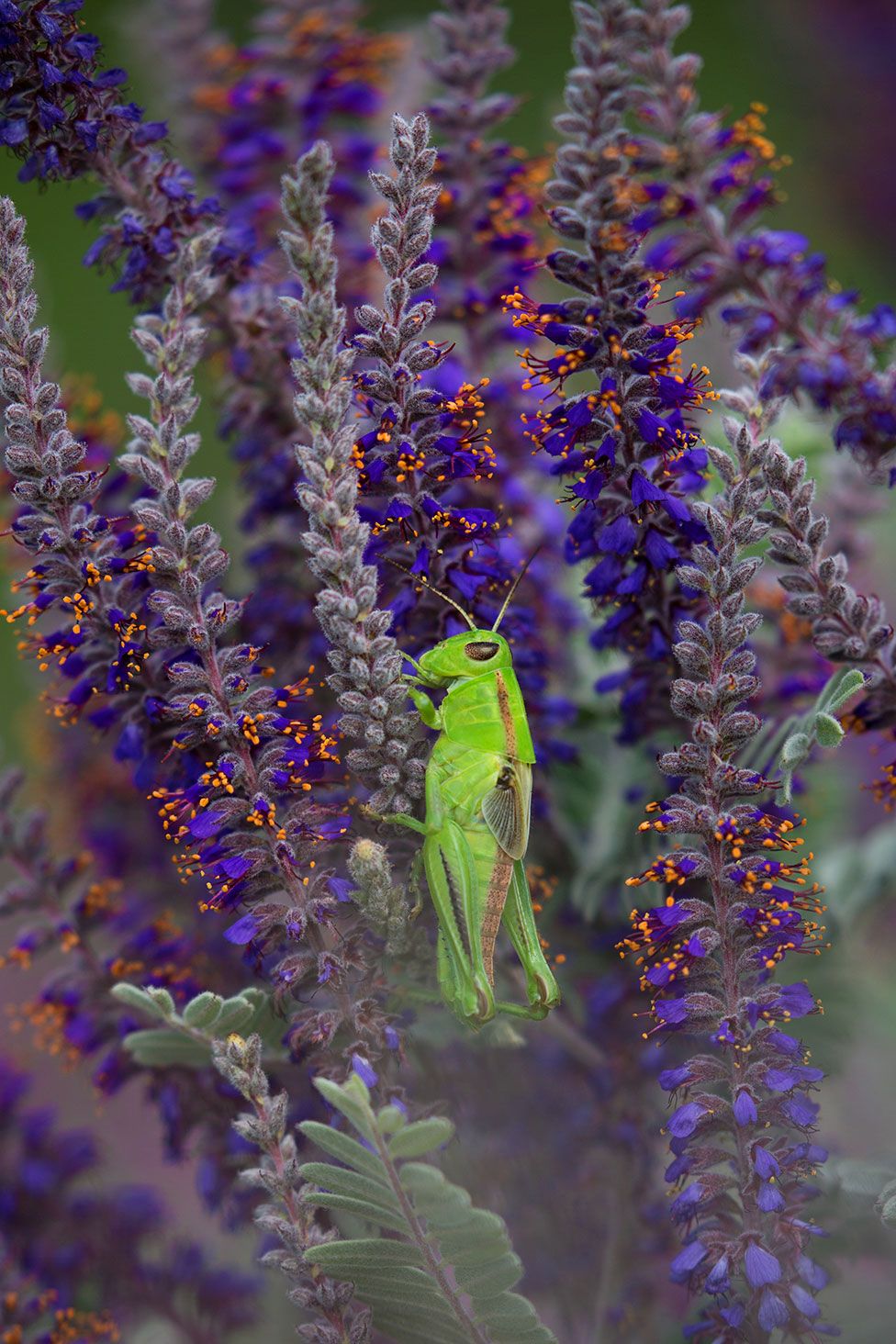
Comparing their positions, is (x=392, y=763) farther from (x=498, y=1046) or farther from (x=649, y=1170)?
(x=649, y=1170)

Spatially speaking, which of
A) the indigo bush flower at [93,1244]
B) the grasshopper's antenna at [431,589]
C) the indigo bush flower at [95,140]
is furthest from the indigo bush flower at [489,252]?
the indigo bush flower at [93,1244]

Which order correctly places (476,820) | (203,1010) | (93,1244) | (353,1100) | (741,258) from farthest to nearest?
(93,1244) < (741,258) < (476,820) < (203,1010) < (353,1100)

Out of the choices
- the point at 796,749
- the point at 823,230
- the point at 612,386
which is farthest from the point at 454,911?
the point at 823,230

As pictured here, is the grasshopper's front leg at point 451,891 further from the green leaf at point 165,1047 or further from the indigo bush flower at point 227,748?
the green leaf at point 165,1047

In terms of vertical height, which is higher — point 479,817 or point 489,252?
point 489,252

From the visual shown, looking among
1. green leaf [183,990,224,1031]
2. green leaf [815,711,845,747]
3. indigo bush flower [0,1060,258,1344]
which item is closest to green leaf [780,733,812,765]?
green leaf [815,711,845,747]

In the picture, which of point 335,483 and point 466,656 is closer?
point 335,483

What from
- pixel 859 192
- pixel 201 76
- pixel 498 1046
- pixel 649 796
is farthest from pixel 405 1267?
pixel 859 192

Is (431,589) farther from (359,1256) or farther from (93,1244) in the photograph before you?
(93,1244)
